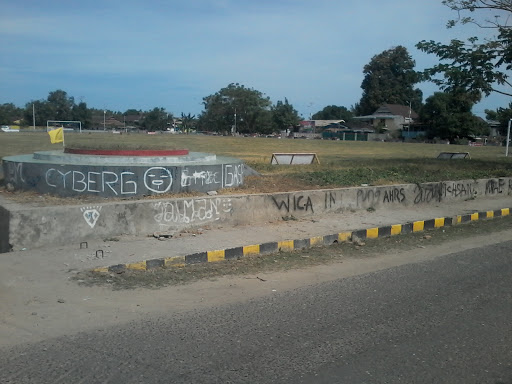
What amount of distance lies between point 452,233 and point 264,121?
326 ft

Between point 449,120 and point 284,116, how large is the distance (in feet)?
146

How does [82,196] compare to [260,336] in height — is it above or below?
above

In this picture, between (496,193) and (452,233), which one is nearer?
(452,233)

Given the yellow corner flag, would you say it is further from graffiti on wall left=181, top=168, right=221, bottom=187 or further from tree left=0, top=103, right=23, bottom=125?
tree left=0, top=103, right=23, bottom=125

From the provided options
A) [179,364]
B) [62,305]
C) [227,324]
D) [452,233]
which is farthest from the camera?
[452,233]

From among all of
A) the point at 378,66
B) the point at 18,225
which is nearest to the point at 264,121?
the point at 378,66

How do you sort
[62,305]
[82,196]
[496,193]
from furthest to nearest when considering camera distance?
[496,193]
[82,196]
[62,305]

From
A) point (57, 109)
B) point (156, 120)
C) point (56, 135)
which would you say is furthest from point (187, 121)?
point (56, 135)

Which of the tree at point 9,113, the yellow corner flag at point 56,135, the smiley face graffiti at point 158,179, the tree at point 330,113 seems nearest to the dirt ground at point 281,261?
the smiley face graffiti at point 158,179

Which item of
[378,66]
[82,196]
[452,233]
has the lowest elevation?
[452,233]

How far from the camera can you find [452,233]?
10.8 metres

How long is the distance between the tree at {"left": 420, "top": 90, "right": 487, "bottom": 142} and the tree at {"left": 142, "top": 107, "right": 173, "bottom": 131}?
210ft

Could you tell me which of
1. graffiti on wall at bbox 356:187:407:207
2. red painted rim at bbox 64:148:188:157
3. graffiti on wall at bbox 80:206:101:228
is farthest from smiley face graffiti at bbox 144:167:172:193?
graffiti on wall at bbox 356:187:407:207

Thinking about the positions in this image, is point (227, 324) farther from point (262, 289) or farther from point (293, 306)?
point (262, 289)
